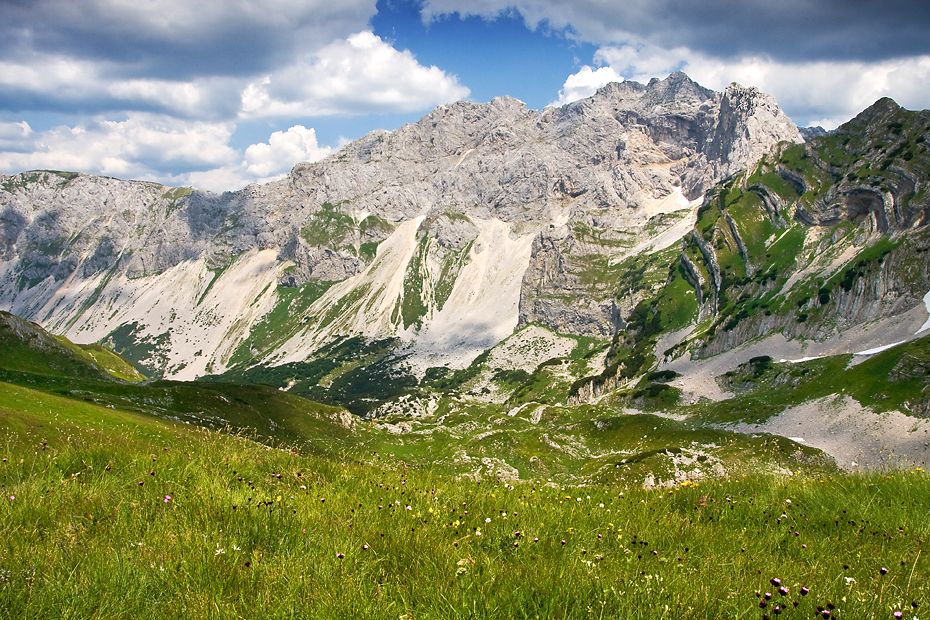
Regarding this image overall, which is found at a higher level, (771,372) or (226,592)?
(226,592)

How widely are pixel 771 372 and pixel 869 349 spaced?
19.8 meters

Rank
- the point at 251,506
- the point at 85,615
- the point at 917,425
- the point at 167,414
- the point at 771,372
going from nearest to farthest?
the point at 85,615, the point at 251,506, the point at 167,414, the point at 917,425, the point at 771,372

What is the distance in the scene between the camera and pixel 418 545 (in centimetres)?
574

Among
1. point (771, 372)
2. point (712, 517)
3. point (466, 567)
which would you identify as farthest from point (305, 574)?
point (771, 372)

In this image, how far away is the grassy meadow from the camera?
4.35 metres

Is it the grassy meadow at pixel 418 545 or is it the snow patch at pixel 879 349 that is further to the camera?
the snow patch at pixel 879 349

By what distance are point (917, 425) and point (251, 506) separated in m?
105

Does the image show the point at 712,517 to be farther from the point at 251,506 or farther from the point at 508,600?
the point at 251,506

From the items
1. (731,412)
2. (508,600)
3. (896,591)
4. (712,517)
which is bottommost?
(731,412)

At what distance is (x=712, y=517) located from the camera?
812 cm

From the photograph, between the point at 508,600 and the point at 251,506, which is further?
the point at 251,506

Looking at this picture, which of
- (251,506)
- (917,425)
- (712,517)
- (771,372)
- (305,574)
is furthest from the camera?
(771,372)

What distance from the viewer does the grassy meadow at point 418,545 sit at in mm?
4352

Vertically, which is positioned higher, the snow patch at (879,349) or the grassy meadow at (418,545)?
the grassy meadow at (418,545)
